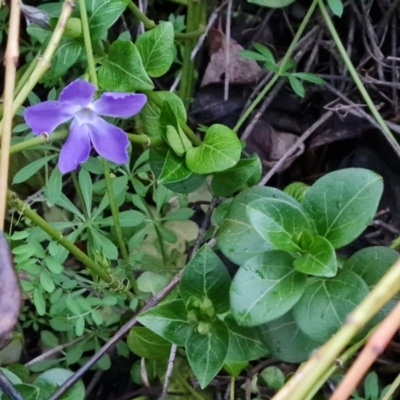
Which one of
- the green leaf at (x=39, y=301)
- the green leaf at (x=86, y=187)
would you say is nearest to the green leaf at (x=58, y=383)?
the green leaf at (x=39, y=301)

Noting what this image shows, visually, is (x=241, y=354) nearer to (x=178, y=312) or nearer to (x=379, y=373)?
(x=178, y=312)

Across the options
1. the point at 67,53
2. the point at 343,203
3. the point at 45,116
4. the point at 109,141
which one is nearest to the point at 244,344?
the point at 343,203

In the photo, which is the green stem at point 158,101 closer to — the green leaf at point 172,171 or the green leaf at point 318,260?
the green leaf at point 172,171

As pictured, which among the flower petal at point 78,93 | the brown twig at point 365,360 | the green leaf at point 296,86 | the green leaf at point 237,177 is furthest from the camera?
the green leaf at point 296,86

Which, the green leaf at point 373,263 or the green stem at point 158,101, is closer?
the green leaf at point 373,263

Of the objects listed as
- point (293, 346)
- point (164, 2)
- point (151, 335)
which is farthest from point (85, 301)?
point (164, 2)

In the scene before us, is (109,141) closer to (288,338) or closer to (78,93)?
(78,93)
